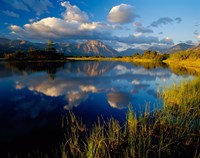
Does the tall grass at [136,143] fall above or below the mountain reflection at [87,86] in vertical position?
above

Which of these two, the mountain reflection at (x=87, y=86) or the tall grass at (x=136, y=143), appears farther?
the mountain reflection at (x=87, y=86)

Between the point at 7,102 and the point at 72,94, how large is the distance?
8.55 m

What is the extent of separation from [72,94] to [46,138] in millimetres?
15140

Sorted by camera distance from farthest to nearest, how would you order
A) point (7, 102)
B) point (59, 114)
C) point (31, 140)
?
point (7, 102), point (59, 114), point (31, 140)

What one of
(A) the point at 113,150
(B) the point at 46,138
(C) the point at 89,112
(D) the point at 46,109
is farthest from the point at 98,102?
(A) the point at 113,150

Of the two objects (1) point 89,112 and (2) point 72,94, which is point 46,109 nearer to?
(1) point 89,112

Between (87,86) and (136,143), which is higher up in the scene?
(136,143)

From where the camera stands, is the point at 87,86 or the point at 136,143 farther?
the point at 87,86

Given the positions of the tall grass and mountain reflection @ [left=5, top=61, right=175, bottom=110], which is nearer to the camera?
the tall grass

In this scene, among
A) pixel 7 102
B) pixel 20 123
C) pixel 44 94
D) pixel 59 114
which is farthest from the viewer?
pixel 44 94

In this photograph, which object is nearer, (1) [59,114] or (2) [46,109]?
(1) [59,114]

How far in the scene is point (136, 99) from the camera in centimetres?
2469

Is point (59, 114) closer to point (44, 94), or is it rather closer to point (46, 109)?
point (46, 109)

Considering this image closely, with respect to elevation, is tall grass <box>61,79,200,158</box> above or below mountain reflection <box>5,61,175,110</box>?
above
